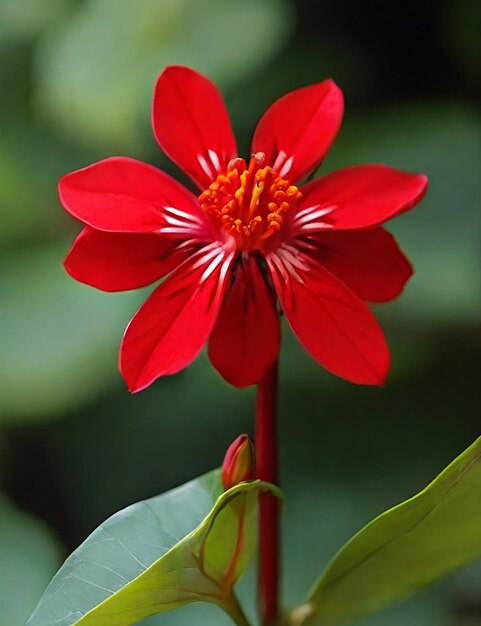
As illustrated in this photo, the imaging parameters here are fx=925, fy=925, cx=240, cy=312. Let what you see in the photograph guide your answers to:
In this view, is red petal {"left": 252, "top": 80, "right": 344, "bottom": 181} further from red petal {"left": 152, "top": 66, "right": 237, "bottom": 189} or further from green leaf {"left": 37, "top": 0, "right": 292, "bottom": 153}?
green leaf {"left": 37, "top": 0, "right": 292, "bottom": 153}

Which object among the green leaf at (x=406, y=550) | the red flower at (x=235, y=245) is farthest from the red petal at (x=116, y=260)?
the green leaf at (x=406, y=550)

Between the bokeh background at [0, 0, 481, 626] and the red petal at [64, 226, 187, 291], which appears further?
the bokeh background at [0, 0, 481, 626]

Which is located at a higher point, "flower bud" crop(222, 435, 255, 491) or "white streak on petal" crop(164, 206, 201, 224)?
"white streak on petal" crop(164, 206, 201, 224)

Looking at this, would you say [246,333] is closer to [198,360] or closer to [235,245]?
[235,245]

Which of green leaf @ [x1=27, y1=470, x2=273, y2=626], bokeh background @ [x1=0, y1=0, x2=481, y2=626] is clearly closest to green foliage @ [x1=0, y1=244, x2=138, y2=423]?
bokeh background @ [x1=0, y1=0, x2=481, y2=626]

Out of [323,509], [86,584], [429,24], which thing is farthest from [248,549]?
[429,24]

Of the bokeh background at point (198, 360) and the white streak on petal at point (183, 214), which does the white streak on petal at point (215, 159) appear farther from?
the bokeh background at point (198, 360)

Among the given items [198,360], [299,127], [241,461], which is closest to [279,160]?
[299,127]
